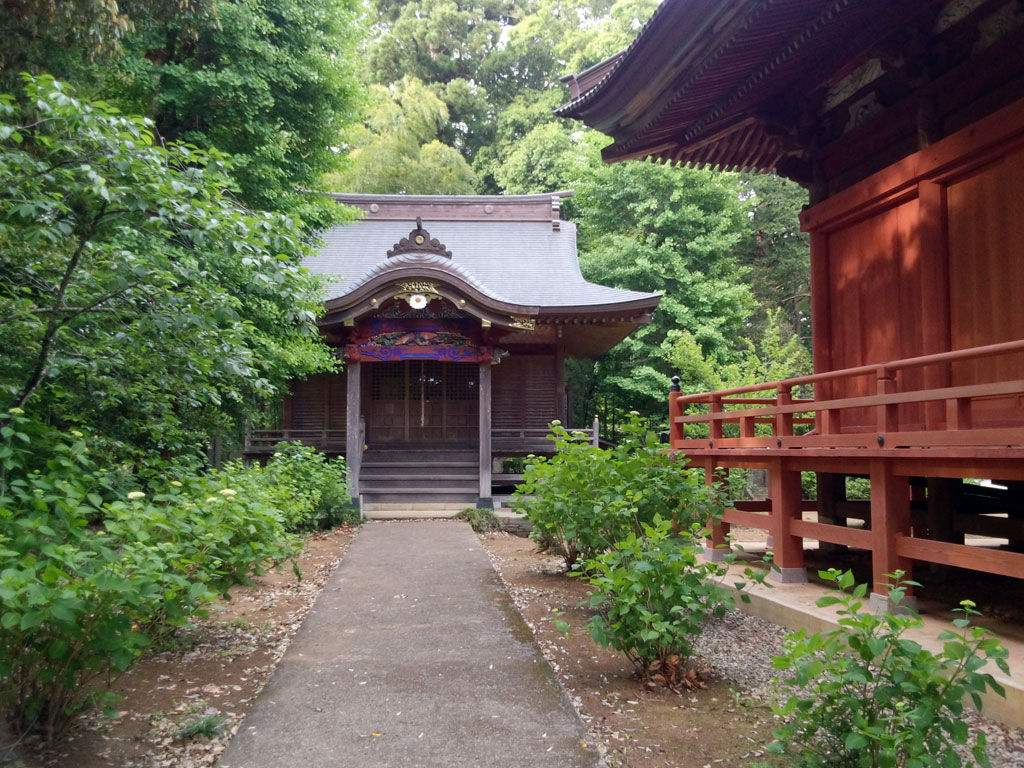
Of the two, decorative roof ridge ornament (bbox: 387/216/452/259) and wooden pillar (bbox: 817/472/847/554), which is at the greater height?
decorative roof ridge ornament (bbox: 387/216/452/259)

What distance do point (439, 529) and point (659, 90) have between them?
7.02 metres

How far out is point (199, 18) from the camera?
8156 millimetres

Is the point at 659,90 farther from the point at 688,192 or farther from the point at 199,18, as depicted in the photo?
the point at 688,192

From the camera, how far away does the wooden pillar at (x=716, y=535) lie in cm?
710

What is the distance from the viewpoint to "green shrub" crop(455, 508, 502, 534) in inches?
444

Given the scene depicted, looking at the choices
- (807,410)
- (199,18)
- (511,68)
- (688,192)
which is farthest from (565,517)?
(511,68)

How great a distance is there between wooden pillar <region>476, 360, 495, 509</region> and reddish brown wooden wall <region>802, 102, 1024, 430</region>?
691 centimetres

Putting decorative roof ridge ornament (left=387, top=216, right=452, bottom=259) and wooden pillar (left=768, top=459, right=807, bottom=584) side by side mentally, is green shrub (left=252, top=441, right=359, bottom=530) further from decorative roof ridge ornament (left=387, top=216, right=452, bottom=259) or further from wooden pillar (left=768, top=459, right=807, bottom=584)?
wooden pillar (left=768, top=459, right=807, bottom=584)

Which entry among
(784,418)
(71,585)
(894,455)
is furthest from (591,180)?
(71,585)

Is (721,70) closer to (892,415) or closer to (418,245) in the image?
(892,415)

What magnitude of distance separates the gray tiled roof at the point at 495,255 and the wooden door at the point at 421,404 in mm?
1987

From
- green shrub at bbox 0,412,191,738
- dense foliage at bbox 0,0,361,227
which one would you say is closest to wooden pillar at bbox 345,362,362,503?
dense foliage at bbox 0,0,361,227

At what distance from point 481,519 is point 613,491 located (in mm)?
6175

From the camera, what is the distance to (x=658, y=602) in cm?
384
